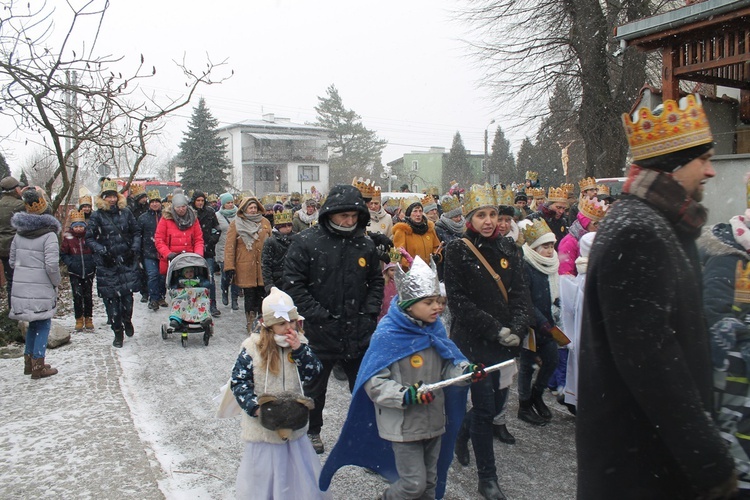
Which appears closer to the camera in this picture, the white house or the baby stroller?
the baby stroller

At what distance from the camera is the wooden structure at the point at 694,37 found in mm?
8677

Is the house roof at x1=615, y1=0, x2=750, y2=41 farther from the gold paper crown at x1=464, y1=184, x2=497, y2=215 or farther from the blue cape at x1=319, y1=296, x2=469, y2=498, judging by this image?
the blue cape at x1=319, y1=296, x2=469, y2=498

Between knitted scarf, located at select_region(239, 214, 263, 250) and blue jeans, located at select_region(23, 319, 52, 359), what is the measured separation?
10.8ft

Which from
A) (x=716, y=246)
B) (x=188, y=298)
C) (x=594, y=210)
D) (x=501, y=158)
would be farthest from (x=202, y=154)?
(x=716, y=246)

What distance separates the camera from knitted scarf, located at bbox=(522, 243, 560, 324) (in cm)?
600

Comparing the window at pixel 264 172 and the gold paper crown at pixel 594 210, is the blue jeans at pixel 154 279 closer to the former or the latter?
the gold paper crown at pixel 594 210

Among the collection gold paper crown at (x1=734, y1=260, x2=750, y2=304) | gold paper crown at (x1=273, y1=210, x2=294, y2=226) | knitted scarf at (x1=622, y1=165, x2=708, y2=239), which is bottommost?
gold paper crown at (x1=734, y1=260, x2=750, y2=304)

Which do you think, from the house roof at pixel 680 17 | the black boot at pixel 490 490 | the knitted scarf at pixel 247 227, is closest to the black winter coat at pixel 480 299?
the black boot at pixel 490 490

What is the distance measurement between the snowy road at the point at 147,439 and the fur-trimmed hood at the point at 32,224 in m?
1.71

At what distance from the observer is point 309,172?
2657 inches

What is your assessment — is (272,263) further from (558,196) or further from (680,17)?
(680,17)

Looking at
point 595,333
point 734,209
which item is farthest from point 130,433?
point 734,209

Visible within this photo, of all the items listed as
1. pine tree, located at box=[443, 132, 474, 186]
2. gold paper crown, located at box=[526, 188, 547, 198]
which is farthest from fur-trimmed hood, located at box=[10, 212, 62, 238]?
pine tree, located at box=[443, 132, 474, 186]

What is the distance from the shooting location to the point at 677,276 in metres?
1.87
